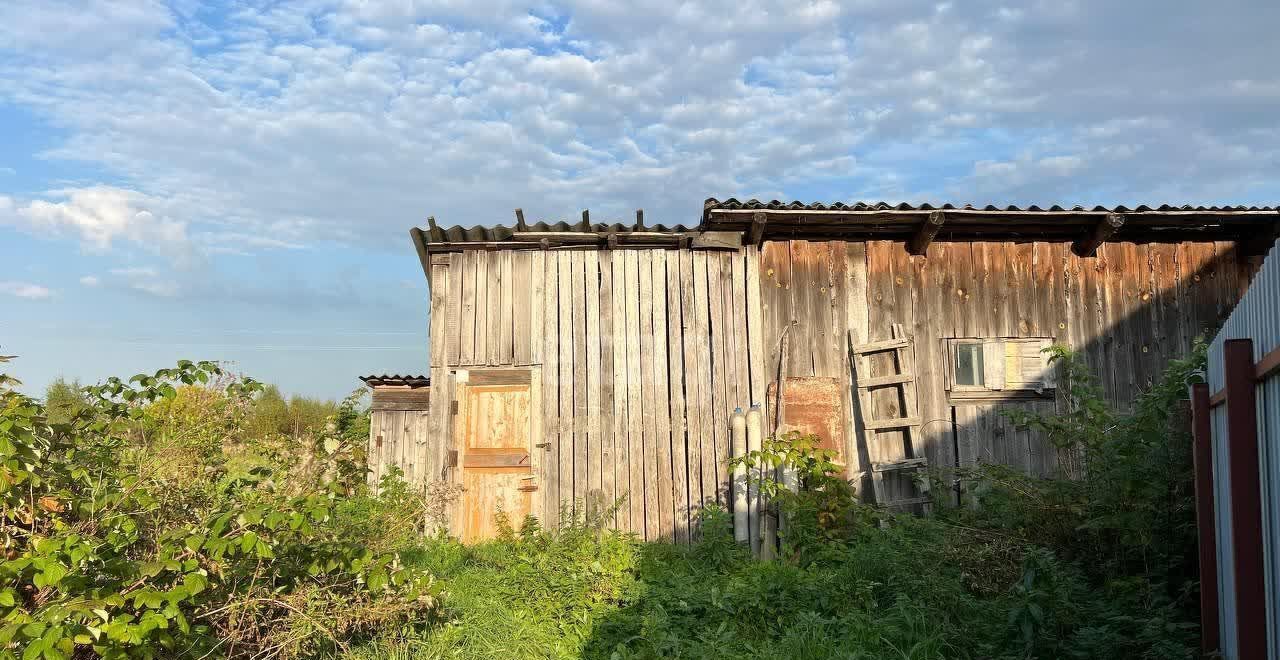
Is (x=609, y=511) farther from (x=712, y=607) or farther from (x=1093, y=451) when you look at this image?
(x=1093, y=451)

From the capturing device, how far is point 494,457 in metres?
9.73

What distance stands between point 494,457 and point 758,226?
385 centimetres

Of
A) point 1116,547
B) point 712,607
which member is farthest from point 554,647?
point 1116,547

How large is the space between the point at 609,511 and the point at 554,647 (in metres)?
2.98

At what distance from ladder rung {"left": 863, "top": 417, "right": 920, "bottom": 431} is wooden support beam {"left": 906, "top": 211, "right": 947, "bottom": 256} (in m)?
1.95

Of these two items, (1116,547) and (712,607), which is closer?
(1116,547)

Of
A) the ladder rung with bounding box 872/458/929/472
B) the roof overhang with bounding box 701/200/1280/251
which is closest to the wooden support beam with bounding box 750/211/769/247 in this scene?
the roof overhang with bounding box 701/200/1280/251

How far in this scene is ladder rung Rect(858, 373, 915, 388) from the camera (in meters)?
9.91

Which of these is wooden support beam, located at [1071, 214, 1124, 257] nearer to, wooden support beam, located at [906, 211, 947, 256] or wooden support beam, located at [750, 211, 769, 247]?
wooden support beam, located at [906, 211, 947, 256]

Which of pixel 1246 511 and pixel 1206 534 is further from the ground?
pixel 1246 511

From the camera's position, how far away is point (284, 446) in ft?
20.9

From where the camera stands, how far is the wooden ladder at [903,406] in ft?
31.8

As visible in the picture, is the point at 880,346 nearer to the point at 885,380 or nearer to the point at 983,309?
the point at 885,380

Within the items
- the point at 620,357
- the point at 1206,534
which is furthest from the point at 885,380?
the point at 1206,534
